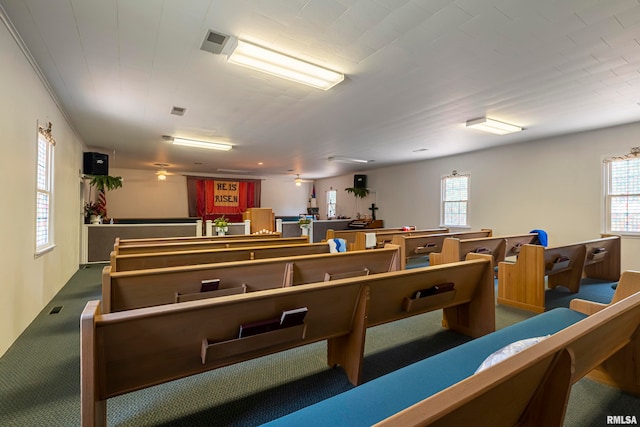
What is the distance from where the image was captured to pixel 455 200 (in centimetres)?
735

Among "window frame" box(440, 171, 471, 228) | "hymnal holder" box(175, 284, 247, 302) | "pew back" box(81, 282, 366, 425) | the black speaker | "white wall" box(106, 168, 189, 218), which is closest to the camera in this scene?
"pew back" box(81, 282, 366, 425)

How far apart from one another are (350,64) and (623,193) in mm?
4987

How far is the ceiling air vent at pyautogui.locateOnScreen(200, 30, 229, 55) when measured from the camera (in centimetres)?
234

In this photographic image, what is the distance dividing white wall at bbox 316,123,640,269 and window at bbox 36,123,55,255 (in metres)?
7.35

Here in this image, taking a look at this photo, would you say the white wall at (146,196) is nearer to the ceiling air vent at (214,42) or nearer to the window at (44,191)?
the window at (44,191)

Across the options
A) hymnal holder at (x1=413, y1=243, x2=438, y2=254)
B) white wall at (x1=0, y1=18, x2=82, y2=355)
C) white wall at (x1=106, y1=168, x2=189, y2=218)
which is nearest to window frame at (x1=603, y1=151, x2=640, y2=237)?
hymnal holder at (x1=413, y1=243, x2=438, y2=254)

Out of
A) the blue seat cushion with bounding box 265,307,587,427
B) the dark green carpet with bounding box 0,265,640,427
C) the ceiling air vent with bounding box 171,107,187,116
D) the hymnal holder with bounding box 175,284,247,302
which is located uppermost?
the ceiling air vent with bounding box 171,107,187,116

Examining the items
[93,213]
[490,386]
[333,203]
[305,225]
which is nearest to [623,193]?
[305,225]

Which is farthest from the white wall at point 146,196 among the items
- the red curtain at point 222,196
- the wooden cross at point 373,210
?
the wooden cross at point 373,210

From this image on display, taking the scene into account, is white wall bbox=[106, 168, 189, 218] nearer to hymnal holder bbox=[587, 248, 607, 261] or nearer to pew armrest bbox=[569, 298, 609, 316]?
hymnal holder bbox=[587, 248, 607, 261]

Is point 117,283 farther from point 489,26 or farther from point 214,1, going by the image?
point 489,26

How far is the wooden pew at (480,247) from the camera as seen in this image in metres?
3.65

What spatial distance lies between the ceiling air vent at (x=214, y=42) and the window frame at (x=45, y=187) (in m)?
2.05

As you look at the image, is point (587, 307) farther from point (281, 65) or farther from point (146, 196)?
point (146, 196)
